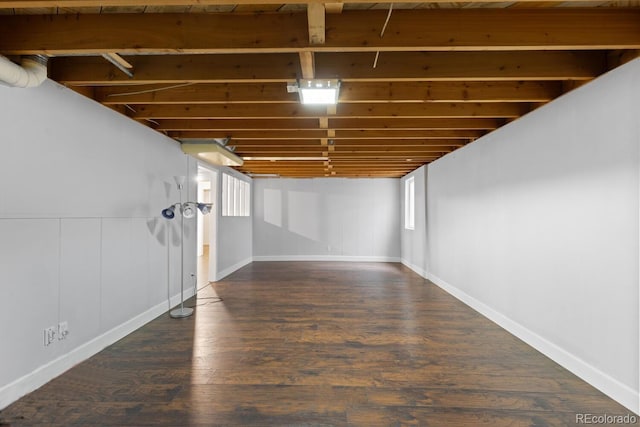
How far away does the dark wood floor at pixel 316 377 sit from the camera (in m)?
2.12

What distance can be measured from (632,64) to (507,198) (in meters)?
1.68

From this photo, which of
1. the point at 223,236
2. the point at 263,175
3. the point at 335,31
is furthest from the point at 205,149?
the point at 263,175

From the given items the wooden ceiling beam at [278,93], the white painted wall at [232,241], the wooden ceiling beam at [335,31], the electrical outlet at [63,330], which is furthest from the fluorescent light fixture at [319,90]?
the white painted wall at [232,241]

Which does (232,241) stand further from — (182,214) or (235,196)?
(182,214)

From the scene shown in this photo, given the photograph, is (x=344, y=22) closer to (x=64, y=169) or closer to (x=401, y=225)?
(x=64, y=169)

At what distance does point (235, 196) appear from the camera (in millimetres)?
7457

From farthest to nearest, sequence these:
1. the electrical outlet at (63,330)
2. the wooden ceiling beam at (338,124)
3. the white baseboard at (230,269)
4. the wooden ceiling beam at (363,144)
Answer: the white baseboard at (230,269), the wooden ceiling beam at (363,144), the wooden ceiling beam at (338,124), the electrical outlet at (63,330)

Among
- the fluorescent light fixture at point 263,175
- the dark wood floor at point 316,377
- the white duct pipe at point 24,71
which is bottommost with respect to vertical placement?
the dark wood floor at point 316,377

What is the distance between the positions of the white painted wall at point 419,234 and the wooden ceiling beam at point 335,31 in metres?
4.66

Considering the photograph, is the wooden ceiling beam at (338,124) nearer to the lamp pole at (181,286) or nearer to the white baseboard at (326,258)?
the lamp pole at (181,286)

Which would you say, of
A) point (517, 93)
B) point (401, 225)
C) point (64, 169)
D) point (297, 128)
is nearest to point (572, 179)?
point (517, 93)

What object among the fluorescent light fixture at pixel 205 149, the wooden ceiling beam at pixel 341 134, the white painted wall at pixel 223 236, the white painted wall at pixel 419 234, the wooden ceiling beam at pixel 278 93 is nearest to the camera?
the wooden ceiling beam at pixel 278 93

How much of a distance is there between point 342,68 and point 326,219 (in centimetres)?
675

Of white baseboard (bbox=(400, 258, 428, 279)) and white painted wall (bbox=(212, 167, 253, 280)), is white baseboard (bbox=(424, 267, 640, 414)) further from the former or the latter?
white painted wall (bbox=(212, 167, 253, 280))
